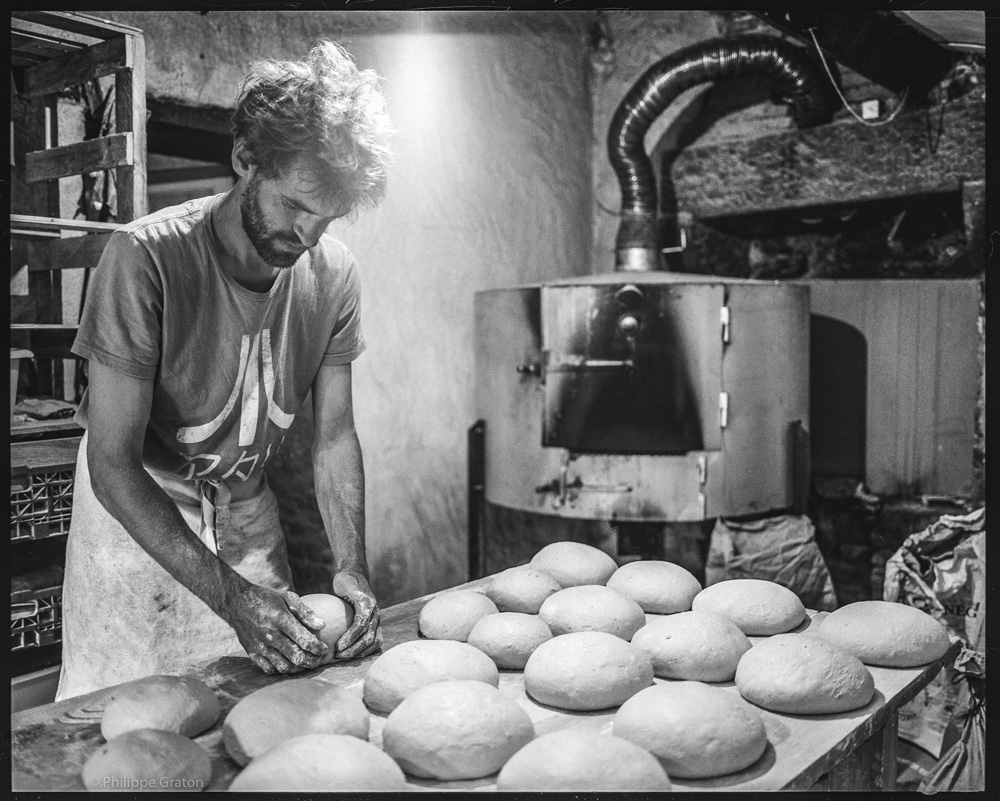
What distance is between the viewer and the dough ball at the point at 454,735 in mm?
1098

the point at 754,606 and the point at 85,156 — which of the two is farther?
the point at 85,156

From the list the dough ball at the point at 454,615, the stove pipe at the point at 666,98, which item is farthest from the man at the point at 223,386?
the stove pipe at the point at 666,98

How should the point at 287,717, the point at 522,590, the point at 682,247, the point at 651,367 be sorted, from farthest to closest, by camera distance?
the point at 682,247, the point at 651,367, the point at 522,590, the point at 287,717

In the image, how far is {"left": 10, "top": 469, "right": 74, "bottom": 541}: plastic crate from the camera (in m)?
1.68

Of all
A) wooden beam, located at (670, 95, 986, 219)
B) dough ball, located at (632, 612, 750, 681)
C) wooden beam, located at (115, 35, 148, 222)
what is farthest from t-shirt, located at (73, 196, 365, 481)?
wooden beam, located at (670, 95, 986, 219)

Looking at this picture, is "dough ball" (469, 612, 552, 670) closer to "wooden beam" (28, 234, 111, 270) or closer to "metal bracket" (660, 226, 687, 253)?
"wooden beam" (28, 234, 111, 270)

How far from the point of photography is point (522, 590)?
1658 mm

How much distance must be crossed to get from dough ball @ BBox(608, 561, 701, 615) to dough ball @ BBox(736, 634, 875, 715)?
1.12 ft

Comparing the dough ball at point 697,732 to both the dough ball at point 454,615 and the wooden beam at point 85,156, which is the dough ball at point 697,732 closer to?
the dough ball at point 454,615

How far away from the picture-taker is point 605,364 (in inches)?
119

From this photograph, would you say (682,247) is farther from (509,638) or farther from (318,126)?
(509,638)

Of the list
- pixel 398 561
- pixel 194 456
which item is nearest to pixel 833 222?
pixel 398 561

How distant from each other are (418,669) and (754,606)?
648mm

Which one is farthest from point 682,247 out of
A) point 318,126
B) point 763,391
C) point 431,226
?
point 318,126
